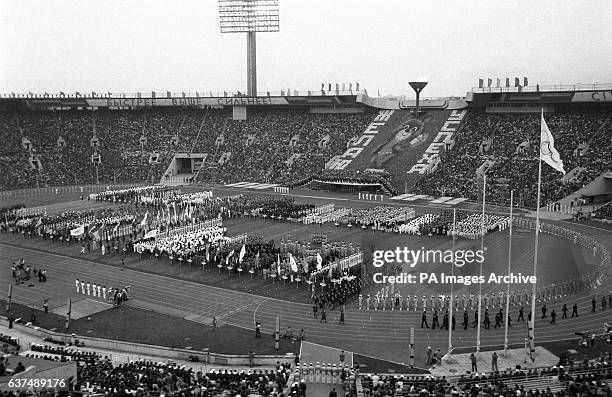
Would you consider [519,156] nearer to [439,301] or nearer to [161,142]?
[439,301]

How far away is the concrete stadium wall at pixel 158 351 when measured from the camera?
20594mm

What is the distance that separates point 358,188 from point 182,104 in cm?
3071

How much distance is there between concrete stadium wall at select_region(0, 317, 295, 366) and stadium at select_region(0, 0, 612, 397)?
0.26ft

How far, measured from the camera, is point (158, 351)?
70.6 ft

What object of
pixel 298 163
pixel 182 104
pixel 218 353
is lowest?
pixel 218 353

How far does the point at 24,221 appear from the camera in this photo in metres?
44.0

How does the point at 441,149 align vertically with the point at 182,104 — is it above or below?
below

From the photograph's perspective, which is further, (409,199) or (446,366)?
(409,199)

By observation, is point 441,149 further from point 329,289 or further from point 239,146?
point 329,289

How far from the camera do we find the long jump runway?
22594mm

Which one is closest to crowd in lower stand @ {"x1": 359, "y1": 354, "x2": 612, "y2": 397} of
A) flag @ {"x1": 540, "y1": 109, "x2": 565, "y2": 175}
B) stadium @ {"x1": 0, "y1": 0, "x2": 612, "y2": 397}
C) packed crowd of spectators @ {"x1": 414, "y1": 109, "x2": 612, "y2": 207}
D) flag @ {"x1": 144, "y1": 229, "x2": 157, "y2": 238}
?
stadium @ {"x1": 0, "y1": 0, "x2": 612, "y2": 397}

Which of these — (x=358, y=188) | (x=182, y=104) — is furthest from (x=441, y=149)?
(x=182, y=104)

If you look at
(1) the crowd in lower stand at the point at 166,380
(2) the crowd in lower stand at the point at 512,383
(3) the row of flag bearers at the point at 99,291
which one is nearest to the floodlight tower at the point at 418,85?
(3) the row of flag bearers at the point at 99,291

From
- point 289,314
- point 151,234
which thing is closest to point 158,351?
point 289,314
